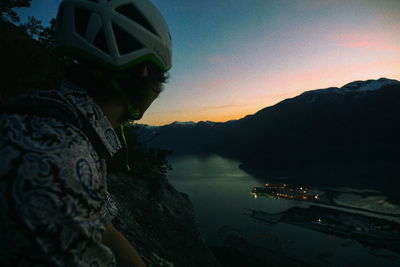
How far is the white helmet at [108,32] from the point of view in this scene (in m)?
1.82

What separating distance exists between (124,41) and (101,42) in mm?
193

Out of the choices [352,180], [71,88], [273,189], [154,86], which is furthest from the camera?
[352,180]

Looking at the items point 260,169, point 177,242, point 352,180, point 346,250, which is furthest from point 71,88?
point 260,169

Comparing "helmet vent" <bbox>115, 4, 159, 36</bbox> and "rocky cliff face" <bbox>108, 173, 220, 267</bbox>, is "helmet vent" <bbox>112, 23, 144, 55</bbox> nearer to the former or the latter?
"helmet vent" <bbox>115, 4, 159, 36</bbox>

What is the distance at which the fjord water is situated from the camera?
4909 centimetres

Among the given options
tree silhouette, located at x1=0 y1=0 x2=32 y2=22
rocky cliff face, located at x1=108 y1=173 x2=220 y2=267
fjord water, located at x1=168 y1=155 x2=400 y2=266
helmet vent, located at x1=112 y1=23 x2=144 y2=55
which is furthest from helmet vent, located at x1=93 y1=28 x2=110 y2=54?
fjord water, located at x1=168 y1=155 x2=400 y2=266

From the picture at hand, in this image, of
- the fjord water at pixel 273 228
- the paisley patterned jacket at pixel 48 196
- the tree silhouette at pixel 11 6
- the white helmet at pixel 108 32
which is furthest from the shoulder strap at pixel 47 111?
the fjord water at pixel 273 228

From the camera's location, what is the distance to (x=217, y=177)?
13138 cm

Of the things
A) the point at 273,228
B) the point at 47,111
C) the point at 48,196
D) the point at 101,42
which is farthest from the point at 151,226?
the point at 273,228

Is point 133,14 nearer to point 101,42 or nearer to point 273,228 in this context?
point 101,42

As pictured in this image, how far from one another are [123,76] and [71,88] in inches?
17.8

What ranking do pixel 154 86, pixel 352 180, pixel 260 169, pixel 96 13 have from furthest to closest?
pixel 260 169
pixel 352 180
pixel 154 86
pixel 96 13

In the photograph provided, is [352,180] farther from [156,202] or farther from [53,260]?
[53,260]

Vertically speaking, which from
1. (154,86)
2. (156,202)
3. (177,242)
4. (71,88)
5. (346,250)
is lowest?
(346,250)
